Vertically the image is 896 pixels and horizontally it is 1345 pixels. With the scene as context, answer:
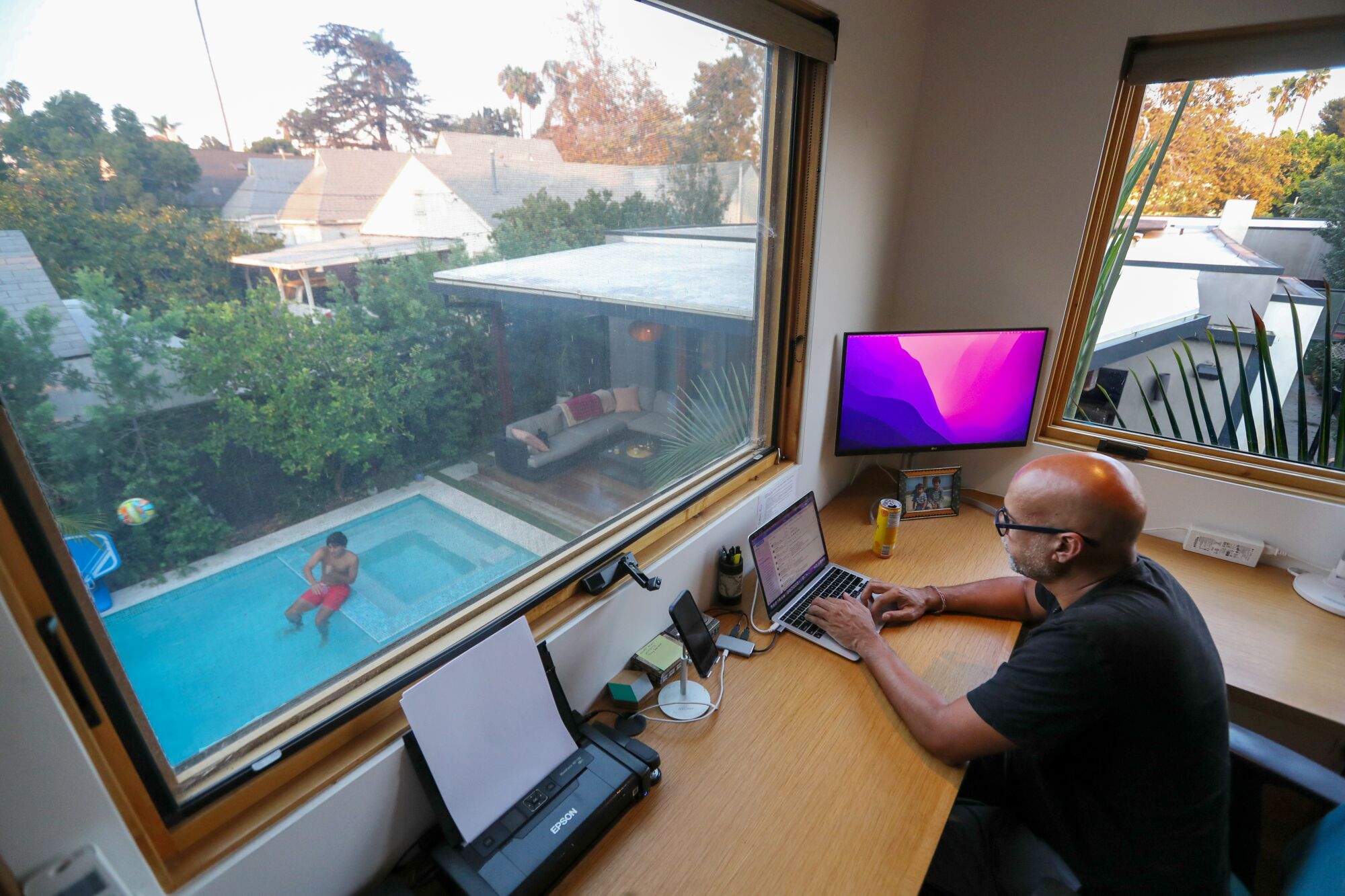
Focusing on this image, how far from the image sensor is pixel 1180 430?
6.72 ft

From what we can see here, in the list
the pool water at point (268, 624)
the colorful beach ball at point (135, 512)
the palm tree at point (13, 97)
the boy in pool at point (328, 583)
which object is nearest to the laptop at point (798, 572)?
the pool water at point (268, 624)

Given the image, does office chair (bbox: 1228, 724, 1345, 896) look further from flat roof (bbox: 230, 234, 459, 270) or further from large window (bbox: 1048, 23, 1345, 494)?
flat roof (bbox: 230, 234, 459, 270)

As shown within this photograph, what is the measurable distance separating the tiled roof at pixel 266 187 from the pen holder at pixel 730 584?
3.96 feet

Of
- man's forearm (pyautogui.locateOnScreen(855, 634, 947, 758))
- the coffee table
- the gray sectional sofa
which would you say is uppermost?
the gray sectional sofa

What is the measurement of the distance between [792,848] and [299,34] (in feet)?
4.57

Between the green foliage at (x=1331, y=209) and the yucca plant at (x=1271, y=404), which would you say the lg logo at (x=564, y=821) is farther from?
the green foliage at (x=1331, y=209)

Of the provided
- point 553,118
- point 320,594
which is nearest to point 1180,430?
point 553,118

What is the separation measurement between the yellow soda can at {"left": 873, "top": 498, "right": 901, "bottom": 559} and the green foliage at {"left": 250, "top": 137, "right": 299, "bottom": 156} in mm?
1631

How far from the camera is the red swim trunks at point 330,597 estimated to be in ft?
3.00

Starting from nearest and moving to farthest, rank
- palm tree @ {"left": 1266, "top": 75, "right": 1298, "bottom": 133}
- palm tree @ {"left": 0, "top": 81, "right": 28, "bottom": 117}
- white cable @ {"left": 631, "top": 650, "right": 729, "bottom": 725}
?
palm tree @ {"left": 0, "top": 81, "right": 28, "bottom": 117}
white cable @ {"left": 631, "top": 650, "right": 729, "bottom": 725}
palm tree @ {"left": 1266, "top": 75, "right": 1298, "bottom": 133}

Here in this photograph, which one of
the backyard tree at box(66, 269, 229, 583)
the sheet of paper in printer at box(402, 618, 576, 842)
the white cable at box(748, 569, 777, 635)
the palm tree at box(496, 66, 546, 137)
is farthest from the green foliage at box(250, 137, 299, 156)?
the white cable at box(748, 569, 777, 635)

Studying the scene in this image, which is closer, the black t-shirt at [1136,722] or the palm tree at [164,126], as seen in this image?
A: the palm tree at [164,126]

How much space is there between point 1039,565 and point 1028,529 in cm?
8

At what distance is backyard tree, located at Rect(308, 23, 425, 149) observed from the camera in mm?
798
